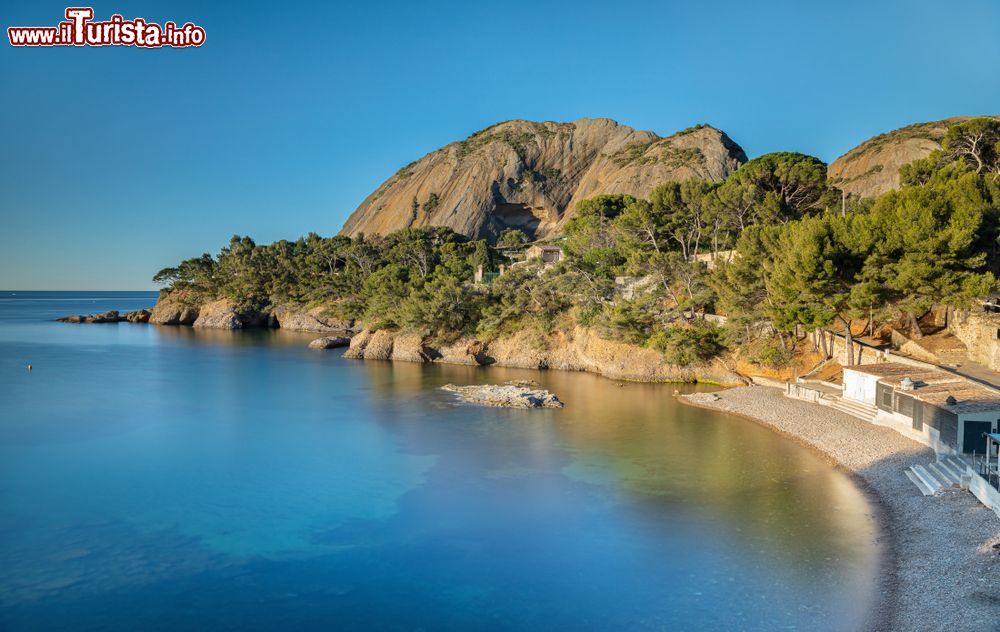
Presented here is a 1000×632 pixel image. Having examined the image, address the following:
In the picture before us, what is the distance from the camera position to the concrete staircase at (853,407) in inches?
971

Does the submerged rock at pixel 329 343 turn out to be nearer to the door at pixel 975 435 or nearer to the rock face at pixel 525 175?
the rock face at pixel 525 175

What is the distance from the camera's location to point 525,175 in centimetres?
10838

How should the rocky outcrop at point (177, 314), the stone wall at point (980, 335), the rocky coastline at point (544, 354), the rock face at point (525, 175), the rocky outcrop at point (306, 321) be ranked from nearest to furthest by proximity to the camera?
the stone wall at point (980, 335), the rocky coastline at point (544, 354), the rocky outcrop at point (306, 321), the rocky outcrop at point (177, 314), the rock face at point (525, 175)

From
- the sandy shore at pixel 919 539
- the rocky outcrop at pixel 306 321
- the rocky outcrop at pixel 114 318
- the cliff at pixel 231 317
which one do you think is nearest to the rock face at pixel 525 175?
the rocky outcrop at pixel 306 321

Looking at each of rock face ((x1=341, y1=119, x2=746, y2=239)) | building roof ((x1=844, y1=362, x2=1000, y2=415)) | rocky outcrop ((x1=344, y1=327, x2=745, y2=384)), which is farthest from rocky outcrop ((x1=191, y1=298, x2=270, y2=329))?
building roof ((x1=844, y1=362, x2=1000, y2=415))

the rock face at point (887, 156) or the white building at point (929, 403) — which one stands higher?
the rock face at point (887, 156)

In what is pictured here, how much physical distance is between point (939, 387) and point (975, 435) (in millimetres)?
3560

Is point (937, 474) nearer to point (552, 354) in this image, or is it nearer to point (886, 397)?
point (886, 397)

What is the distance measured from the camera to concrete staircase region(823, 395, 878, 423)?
80.9ft

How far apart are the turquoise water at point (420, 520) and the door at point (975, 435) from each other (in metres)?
3.30

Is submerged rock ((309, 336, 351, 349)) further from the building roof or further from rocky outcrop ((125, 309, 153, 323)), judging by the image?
rocky outcrop ((125, 309, 153, 323))

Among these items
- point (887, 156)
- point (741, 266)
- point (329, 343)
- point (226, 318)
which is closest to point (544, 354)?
point (741, 266)

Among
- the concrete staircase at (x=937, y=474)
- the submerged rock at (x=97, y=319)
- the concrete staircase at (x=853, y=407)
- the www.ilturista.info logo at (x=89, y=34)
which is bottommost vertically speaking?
the concrete staircase at (x=937, y=474)

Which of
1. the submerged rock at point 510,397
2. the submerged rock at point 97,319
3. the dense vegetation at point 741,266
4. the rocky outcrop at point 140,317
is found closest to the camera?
the dense vegetation at point 741,266
